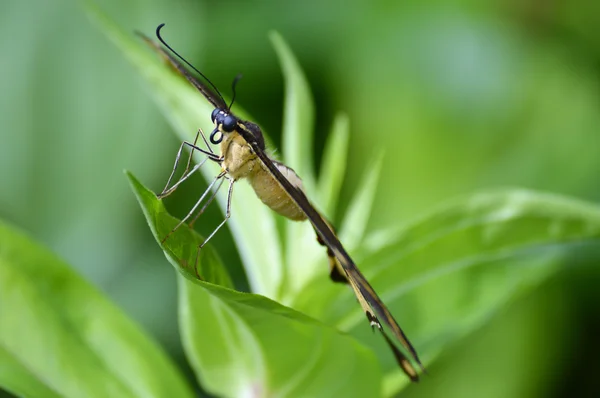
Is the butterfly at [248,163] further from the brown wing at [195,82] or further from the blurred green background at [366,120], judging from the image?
the blurred green background at [366,120]

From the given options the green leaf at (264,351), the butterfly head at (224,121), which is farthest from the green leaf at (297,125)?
the green leaf at (264,351)

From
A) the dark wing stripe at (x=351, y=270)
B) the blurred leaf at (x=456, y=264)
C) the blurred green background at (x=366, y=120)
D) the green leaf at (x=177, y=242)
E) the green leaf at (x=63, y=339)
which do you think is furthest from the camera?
the blurred green background at (x=366, y=120)

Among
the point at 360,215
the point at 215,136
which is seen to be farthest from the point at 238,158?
the point at 360,215

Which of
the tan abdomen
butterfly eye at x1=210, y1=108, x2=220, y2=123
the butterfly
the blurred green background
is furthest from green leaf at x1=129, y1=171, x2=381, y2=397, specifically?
the blurred green background

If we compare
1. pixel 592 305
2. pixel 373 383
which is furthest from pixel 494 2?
pixel 373 383

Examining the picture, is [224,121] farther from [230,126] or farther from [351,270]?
[351,270]

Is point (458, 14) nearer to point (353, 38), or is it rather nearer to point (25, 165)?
point (353, 38)
